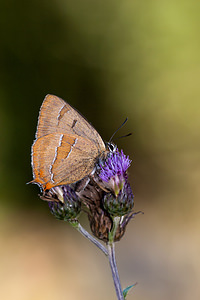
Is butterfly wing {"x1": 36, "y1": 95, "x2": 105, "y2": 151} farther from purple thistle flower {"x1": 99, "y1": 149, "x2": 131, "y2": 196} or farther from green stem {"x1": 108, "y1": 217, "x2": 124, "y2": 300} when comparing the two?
green stem {"x1": 108, "y1": 217, "x2": 124, "y2": 300}

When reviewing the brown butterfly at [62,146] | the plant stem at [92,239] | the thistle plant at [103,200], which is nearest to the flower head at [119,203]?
the thistle plant at [103,200]

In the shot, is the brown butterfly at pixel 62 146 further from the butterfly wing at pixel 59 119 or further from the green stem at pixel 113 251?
the green stem at pixel 113 251

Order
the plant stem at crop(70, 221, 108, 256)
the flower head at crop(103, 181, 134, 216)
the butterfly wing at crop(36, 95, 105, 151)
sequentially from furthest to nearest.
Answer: the butterfly wing at crop(36, 95, 105, 151) → the flower head at crop(103, 181, 134, 216) → the plant stem at crop(70, 221, 108, 256)

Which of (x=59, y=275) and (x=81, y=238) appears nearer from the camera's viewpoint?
(x=59, y=275)

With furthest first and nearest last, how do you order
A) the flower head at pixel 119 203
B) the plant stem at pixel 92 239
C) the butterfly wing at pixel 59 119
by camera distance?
the butterfly wing at pixel 59 119, the flower head at pixel 119 203, the plant stem at pixel 92 239

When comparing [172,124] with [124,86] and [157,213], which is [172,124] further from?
[157,213]

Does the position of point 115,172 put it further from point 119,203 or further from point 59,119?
point 59,119

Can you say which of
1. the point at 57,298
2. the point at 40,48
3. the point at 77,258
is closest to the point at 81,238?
the point at 77,258

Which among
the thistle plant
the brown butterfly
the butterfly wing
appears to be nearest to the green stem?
the thistle plant
